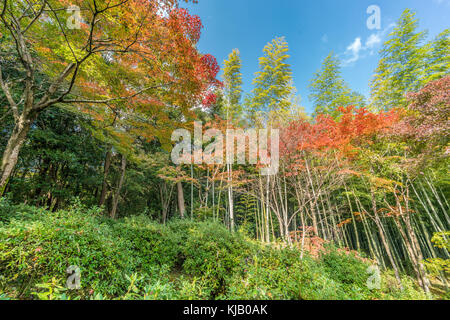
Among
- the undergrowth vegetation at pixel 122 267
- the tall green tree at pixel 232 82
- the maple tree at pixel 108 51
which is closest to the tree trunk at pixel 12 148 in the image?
the maple tree at pixel 108 51

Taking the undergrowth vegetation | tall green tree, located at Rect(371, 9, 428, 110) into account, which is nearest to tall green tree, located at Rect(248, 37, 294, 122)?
tall green tree, located at Rect(371, 9, 428, 110)

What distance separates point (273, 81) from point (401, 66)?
5474 mm

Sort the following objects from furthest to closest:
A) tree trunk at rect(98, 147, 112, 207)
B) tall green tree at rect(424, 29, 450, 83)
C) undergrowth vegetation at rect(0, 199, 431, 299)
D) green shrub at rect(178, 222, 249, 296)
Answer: tree trunk at rect(98, 147, 112, 207)
tall green tree at rect(424, 29, 450, 83)
green shrub at rect(178, 222, 249, 296)
undergrowth vegetation at rect(0, 199, 431, 299)

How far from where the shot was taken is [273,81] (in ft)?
25.4

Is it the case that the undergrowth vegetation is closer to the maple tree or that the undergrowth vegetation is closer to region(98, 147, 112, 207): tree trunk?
the maple tree

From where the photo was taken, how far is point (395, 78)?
696cm

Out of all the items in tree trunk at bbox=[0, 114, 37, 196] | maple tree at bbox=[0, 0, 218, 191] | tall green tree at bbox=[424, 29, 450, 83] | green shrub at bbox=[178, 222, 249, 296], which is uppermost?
tall green tree at bbox=[424, 29, 450, 83]

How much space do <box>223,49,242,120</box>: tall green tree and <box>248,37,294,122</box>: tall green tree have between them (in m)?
0.87

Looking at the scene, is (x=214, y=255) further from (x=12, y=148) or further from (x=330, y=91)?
(x=330, y=91)

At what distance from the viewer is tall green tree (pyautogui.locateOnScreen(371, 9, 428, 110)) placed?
21.4 ft

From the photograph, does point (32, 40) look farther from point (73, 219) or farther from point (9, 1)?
point (73, 219)

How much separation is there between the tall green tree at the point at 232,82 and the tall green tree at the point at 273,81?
0.87 m
